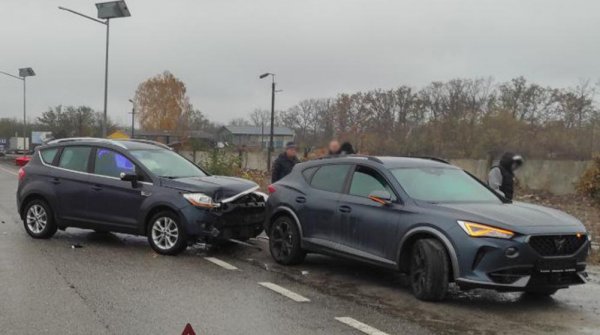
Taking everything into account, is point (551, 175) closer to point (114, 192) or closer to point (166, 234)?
point (166, 234)

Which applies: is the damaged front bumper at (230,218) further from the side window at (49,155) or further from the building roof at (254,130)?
the building roof at (254,130)

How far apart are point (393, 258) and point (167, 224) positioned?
12.0ft

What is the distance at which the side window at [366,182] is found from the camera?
299 inches

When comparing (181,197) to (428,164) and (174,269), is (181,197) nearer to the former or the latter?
(174,269)

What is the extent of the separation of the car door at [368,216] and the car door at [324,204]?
14 cm

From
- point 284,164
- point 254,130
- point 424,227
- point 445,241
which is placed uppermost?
point 254,130

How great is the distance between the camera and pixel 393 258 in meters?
7.04

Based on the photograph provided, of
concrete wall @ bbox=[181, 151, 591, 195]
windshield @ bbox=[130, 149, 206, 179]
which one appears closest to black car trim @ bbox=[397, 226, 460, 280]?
windshield @ bbox=[130, 149, 206, 179]

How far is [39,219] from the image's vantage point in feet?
34.5

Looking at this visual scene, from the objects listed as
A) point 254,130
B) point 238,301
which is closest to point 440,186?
point 238,301

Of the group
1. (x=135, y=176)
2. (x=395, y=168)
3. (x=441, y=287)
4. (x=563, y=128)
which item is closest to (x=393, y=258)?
(x=441, y=287)

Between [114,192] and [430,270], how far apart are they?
5206mm

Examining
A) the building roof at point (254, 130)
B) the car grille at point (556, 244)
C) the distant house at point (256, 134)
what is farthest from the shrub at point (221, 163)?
the building roof at point (254, 130)

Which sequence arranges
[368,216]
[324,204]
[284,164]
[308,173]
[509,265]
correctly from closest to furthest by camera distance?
1. [509,265]
2. [368,216]
3. [324,204]
4. [308,173]
5. [284,164]
